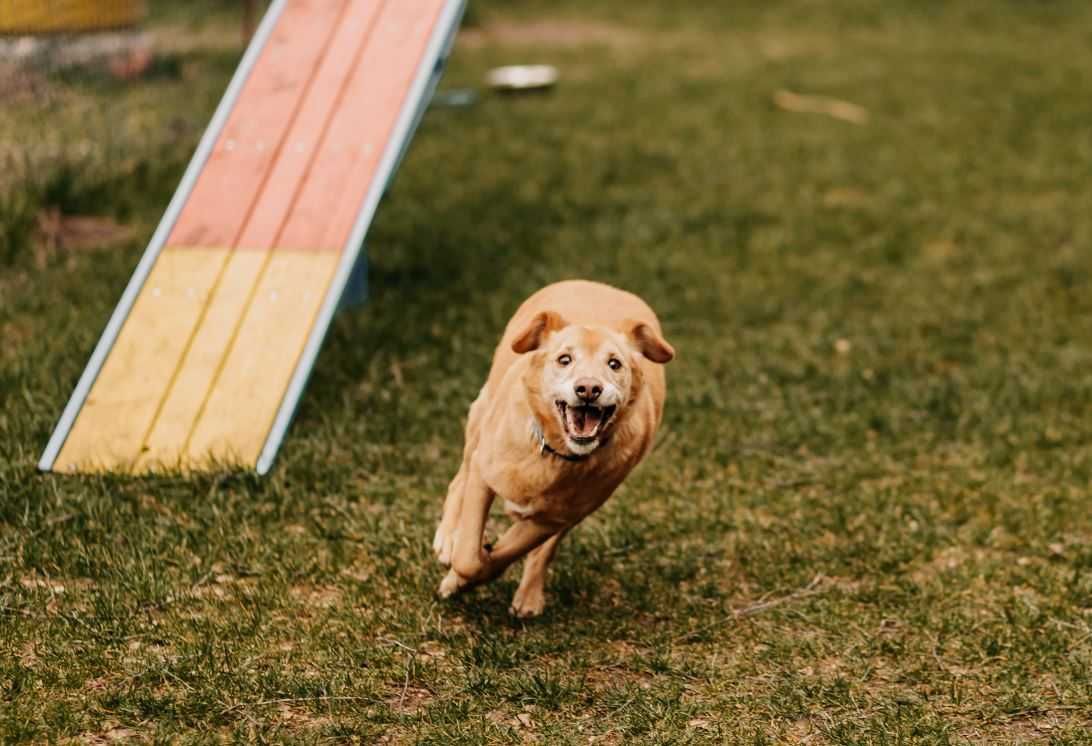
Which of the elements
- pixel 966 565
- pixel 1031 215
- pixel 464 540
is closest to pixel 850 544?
pixel 966 565

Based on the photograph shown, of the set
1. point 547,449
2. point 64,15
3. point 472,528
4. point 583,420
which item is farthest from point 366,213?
point 64,15

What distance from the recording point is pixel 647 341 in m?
3.65

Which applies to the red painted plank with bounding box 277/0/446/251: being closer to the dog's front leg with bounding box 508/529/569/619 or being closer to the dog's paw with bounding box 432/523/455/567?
the dog's paw with bounding box 432/523/455/567

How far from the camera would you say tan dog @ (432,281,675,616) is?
343 cm

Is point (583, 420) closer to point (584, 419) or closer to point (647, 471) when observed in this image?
point (584, 419)

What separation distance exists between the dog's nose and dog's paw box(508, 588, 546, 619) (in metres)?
0.96

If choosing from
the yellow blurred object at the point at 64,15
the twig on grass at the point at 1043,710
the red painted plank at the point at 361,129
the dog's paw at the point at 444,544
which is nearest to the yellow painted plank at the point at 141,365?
the red painted plank at the point at 361,129

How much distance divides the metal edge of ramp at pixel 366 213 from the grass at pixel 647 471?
188 mm

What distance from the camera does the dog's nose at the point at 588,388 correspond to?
10.9ft

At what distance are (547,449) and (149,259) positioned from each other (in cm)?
261

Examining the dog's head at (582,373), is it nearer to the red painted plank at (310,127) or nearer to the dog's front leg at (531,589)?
the dog's front leg at (531,589)

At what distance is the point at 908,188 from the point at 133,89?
4.83 m

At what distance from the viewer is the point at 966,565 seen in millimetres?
4605

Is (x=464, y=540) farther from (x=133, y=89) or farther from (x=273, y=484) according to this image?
(x=133, y=89)
